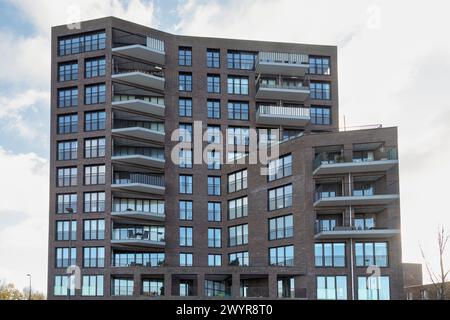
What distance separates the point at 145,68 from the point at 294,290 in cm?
2741

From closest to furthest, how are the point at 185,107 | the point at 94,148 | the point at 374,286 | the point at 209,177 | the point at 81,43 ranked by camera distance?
the point at 374,286
the point at 94,148
the point at 81,43
the point at 209,177
the point at 185,107

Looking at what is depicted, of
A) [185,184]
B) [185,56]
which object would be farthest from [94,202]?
[185,56]

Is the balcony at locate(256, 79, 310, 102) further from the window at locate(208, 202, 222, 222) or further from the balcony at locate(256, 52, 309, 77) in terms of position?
the window at locate(208, 202, 222, 222)

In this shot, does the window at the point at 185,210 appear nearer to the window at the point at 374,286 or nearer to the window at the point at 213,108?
the window at the point at 213,108

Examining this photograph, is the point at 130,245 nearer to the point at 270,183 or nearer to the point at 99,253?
the point at 99,253

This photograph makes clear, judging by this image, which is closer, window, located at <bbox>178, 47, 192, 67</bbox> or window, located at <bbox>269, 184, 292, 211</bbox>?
window, located at <bbox>269, 184, 292, 211</bbox>

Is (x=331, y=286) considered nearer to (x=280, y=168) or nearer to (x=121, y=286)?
(x=280, y=168)

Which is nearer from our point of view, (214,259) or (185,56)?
(214,259)

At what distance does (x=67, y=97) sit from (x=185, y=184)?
14538 mm

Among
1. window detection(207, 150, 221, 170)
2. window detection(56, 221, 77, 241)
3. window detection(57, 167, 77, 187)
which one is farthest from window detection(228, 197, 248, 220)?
window detection(57, 167, 77, 187)

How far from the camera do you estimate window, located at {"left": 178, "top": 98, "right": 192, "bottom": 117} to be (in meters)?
58.7

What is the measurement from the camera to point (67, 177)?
54.4 m

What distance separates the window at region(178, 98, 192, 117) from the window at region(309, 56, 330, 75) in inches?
550
